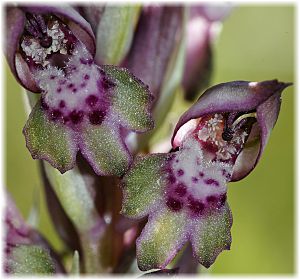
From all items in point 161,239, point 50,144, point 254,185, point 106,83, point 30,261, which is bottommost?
point 254,185

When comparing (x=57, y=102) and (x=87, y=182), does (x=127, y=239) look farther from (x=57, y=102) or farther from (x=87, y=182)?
(x=57, y=102)

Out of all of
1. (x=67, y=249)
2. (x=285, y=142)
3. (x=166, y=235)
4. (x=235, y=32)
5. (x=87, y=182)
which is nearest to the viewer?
(x=166, y=235)

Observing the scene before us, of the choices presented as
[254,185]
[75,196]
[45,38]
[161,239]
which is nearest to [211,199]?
[161,239]

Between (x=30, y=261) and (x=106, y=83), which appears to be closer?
(x=106, y=83)

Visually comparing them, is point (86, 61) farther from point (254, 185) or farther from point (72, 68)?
point (254, 185)

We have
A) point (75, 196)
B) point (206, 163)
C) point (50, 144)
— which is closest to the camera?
point (50, 144)

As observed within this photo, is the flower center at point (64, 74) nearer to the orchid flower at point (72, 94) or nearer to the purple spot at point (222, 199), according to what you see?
the orchid flower at point (72, 94)

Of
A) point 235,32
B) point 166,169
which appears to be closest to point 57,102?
point 166,169
